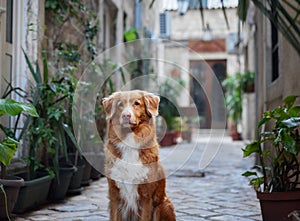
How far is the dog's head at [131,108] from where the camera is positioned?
227 cm

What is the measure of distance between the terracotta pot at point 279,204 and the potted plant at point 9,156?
135cm

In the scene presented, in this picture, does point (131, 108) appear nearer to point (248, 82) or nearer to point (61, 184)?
point (61, 184)

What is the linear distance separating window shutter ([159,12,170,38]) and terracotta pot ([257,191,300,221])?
41.4ft

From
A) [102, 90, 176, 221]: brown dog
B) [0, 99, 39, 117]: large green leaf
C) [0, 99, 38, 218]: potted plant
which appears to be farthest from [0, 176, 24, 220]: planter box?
[102, 90, 176, 221]: brown dog

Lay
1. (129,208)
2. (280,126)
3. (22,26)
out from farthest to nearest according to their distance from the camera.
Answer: (22,26)
(129,208)
(280,126)

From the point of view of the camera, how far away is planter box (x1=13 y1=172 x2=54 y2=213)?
2936mm

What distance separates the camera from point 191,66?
16188mm

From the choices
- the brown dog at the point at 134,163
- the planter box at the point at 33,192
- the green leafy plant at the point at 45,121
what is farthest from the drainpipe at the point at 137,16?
the brown dog at the point at 134,163

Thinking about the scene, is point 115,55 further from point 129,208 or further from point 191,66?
A: point 191,66

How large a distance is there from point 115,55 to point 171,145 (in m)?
4.27

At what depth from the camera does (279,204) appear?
218 cm

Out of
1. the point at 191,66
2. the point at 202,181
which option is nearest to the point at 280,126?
the point at 202,181

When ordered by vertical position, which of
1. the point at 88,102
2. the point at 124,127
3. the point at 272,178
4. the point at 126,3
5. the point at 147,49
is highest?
the point at 126,3

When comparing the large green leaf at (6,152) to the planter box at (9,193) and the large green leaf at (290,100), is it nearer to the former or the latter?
the planter box at (9,193)
